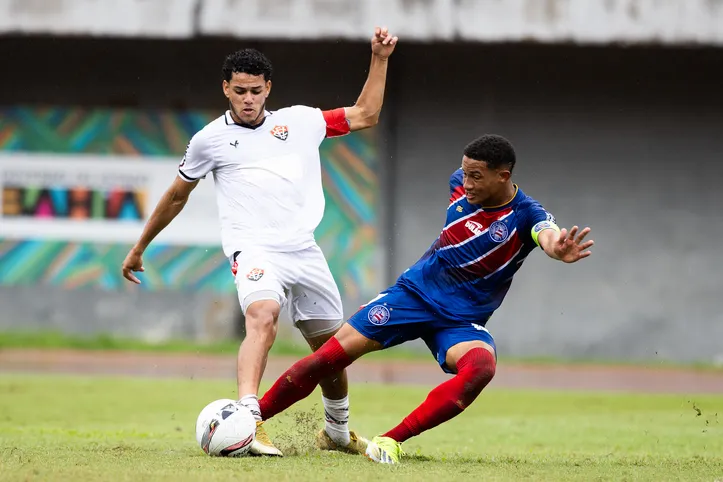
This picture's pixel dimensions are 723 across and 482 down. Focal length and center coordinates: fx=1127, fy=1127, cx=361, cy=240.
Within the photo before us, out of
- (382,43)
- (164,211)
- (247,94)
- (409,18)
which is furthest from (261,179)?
(409,18)

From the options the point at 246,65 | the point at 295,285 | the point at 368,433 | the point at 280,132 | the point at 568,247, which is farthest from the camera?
the point at 368,433

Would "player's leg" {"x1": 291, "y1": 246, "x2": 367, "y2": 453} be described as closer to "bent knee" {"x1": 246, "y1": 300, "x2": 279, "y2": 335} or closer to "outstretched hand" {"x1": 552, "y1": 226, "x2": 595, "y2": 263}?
"bent knee" {"x1": 246, "y1": 300, "x2": 279, "y2": 335}

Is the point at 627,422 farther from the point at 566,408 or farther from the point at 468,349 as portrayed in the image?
the point at 468,349

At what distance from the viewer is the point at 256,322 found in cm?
694

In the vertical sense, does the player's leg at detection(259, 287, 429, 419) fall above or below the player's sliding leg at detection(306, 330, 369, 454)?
above

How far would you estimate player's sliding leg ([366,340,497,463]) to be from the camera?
669 centimetres

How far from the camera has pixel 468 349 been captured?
6848mm

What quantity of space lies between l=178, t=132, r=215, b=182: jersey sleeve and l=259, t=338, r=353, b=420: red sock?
1434mm

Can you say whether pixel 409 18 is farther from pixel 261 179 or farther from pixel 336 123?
pixel 261 179

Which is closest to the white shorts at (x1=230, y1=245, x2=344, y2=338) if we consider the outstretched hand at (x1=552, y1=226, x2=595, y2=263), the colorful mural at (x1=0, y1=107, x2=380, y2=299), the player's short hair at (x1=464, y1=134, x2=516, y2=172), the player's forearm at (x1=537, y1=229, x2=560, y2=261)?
the player's short hair at (x1=464, y1=134, x2=516, y2=172)

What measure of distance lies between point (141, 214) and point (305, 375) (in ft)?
38.6

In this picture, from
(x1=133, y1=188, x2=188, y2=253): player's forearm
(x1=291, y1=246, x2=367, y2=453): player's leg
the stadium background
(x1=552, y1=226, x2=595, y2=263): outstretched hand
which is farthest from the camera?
the stadium background

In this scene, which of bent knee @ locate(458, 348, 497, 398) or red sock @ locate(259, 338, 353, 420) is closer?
bent knee @ locate(458, 348, 497, 398)

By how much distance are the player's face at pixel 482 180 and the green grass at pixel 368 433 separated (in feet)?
5.44
